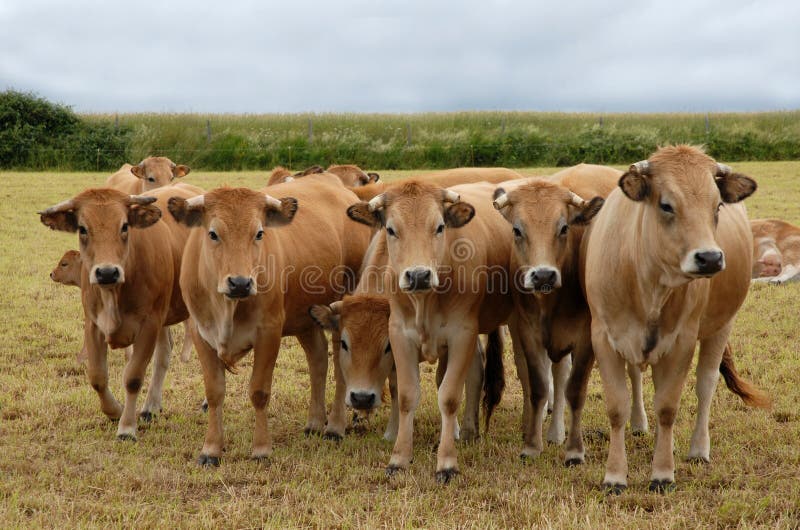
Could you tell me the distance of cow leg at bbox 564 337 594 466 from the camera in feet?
21.0

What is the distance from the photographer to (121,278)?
6762mm

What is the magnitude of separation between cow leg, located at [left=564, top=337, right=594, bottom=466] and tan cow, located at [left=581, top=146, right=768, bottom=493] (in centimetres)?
53

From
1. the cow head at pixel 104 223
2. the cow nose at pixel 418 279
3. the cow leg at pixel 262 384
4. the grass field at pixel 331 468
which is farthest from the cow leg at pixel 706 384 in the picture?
the cow head at pixel 104 223

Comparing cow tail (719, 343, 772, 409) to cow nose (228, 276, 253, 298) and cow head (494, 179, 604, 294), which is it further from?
cow nose (228, 276, 253, 298)

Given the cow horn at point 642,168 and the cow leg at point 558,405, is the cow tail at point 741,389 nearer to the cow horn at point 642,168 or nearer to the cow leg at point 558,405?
the cow leg at point 558,405

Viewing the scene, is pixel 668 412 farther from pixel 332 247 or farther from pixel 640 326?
pixel 332 247

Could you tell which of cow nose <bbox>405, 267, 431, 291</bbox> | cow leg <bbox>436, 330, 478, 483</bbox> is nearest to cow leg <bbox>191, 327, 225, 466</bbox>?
cow leg <bbox>436, 330, 478, 483</bbox>

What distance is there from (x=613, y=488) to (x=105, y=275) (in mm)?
3993

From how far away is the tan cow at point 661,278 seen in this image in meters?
5.18

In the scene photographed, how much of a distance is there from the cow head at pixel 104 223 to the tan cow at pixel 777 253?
377 inches

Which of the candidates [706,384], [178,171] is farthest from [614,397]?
[178,171]

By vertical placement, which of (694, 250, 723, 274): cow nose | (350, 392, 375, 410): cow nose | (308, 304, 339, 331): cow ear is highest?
(694, 250, 723, 274): cow nose

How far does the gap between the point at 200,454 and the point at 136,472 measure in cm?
57

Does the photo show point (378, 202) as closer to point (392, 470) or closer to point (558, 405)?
point (392, 470)
